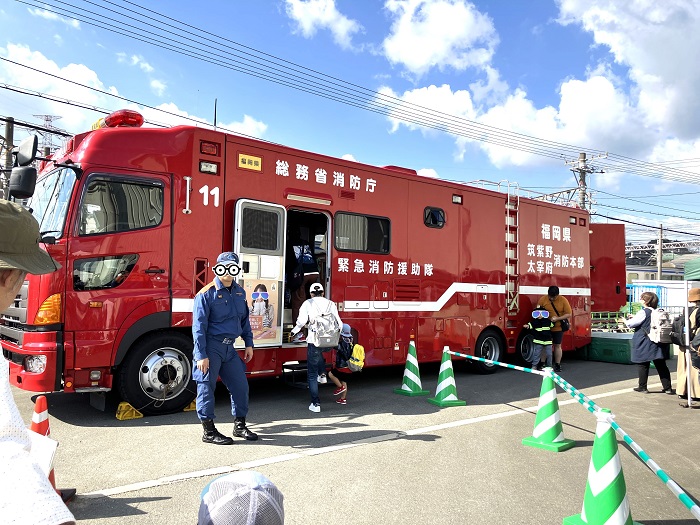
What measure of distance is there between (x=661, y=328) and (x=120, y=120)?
812 cm

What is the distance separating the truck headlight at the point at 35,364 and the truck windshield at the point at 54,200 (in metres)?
1.27

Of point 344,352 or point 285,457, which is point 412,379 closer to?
point 344,352

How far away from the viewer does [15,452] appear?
998 millimetres

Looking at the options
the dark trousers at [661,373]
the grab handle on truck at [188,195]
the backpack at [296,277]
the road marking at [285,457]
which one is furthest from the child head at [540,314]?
the grab handle on truck at [188,195]

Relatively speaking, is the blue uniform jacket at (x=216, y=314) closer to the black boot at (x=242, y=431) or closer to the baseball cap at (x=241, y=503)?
the black boot at (x=242, y=431)

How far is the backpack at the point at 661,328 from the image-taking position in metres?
8.11

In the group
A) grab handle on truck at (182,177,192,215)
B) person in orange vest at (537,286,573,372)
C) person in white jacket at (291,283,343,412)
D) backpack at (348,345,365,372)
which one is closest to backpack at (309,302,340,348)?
person in white jacket at (291,283,343,412)

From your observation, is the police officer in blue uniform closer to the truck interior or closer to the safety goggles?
the safety goggles

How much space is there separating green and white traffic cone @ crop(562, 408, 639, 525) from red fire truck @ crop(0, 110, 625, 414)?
4365 mm

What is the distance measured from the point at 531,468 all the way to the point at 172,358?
4.06m

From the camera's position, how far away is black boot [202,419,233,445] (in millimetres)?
5234

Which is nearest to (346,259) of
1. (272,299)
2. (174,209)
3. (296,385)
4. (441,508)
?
(272,299)

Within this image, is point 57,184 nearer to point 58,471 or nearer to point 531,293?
point 58,471

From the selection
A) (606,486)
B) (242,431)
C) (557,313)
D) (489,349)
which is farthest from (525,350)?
(606,486)
